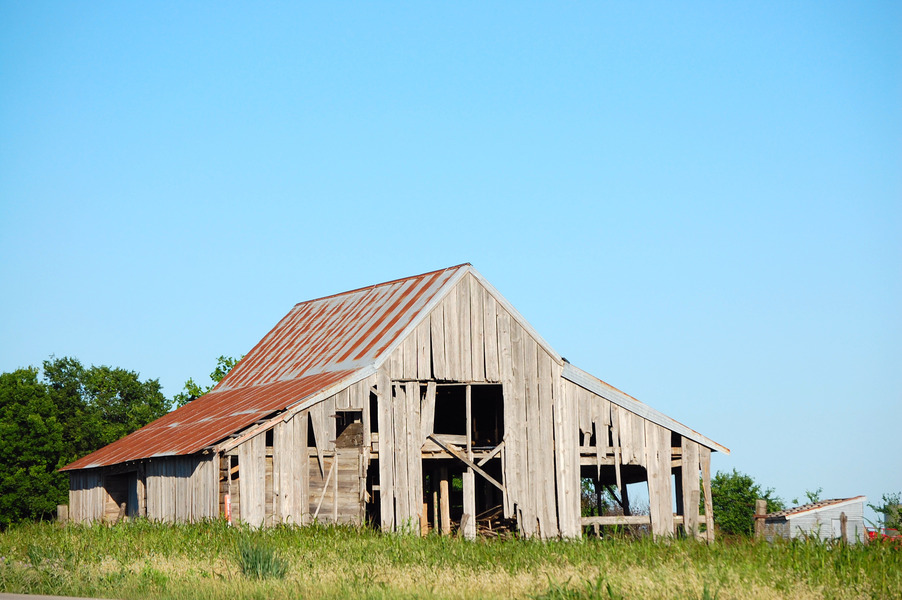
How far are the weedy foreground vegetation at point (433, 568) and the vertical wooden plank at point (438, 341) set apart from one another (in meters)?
7.72

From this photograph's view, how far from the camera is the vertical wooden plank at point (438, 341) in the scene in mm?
28516

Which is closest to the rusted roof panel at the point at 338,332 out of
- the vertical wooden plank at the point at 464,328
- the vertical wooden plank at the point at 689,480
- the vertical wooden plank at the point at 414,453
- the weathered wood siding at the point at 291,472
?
the vertical wooden plank at the point at 464,328

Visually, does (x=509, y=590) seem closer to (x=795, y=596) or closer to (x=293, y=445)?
(x=795, y=596)

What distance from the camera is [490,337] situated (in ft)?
96.9

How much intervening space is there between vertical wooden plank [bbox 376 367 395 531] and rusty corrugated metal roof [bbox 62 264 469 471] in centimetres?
75

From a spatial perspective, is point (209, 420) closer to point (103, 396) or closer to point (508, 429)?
point (508, 429)

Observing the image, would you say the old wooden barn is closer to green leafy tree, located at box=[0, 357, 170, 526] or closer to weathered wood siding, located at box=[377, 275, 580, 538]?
weathered wood siding, located at box=[377, 275, 580, 538]

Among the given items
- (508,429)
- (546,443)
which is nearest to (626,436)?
(546,443)

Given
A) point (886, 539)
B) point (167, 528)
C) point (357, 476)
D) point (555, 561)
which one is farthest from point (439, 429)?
point (886, 539)

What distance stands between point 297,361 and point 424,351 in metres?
6.71

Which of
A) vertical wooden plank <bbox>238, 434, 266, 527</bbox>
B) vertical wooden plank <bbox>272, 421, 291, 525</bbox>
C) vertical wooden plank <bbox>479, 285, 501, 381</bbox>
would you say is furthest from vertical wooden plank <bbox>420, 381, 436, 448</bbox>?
vertical wooden plank <bbox>238, 434, 266, 527</bbox>

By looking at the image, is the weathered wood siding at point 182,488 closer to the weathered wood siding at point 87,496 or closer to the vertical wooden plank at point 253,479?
the vertical wooden plank at point 253,479

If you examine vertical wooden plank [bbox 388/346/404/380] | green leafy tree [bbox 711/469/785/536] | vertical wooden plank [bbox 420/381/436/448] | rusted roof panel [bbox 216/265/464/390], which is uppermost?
rusted roof panel [bbox 216/265/464/390]

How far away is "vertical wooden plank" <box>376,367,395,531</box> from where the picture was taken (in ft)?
88.6
